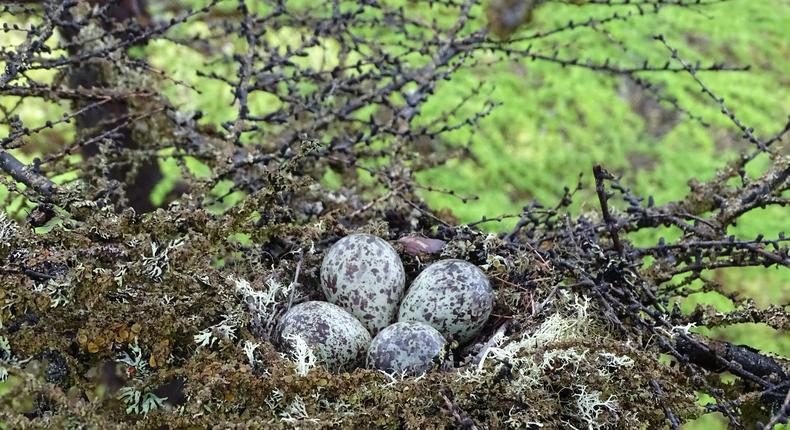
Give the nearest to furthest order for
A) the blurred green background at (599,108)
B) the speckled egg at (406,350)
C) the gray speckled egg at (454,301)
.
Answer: the speckled egg at (406,350) < the gray speckled egg at (454,301) < the blurred green background at (599,108)

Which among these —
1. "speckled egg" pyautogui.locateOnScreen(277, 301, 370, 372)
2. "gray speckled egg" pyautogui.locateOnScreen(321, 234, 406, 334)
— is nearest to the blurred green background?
"gray speckled egg" pyautogui.locateOnScreen(321, 234, 406, 334)

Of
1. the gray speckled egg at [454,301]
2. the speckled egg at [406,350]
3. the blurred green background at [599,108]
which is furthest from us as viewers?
the blurred green background at [599,108]

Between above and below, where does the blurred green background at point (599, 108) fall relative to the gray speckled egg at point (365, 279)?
below

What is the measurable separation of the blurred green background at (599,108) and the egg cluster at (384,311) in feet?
6.16

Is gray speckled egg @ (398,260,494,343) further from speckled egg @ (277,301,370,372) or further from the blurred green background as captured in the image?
the blurred green background

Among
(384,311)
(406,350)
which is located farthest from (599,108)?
(406,350)

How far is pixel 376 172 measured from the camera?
2000 millimetres

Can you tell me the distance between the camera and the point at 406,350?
1489 millimetres

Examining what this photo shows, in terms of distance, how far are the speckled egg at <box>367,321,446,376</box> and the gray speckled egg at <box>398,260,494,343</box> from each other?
0.34ft

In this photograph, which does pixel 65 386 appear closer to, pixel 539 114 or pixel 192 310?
pixel 192 310

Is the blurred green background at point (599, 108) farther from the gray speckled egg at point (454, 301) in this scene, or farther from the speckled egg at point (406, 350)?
the speckled egg at point (406, 350)

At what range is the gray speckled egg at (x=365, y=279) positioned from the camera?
171 centimetres

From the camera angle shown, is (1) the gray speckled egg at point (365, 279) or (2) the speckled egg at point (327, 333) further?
(1) the gray speckled egg at point (365, 279)

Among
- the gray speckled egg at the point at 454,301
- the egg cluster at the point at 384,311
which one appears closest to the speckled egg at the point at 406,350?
the egg cluster at the point at 384,311
